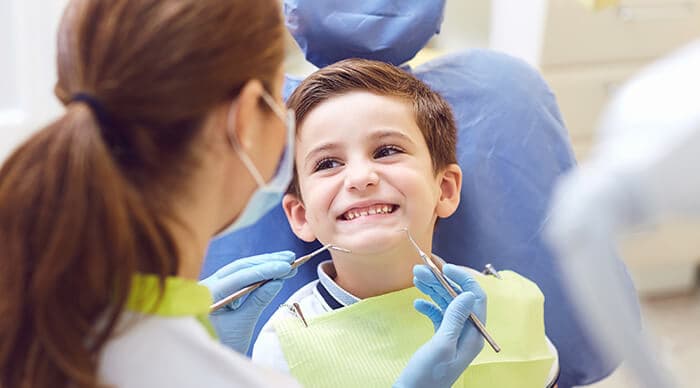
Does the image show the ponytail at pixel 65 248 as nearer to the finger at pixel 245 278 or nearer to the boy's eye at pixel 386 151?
the finger at pixel 245 278

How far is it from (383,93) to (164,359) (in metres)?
0.71

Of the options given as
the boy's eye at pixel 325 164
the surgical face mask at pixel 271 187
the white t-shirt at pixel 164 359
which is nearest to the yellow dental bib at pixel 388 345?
the boy's eye at pixel 325 164

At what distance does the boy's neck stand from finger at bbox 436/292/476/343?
7.8 inches

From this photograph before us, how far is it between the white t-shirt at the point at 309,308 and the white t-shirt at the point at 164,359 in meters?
0.51

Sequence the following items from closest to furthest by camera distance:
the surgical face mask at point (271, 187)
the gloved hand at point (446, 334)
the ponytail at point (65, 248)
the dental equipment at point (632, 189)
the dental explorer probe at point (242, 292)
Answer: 1. the dental equipment at point (632, 189)
2. the ponytail at point (65, 248)
3. the surgical face mask at point (271, 187)
4. the gloved hand at point (446, 334)
5. the dental explorer probe at point (242, 292)

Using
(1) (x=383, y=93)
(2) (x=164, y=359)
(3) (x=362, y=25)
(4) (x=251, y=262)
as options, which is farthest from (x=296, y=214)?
(2) (x=164, y=359)

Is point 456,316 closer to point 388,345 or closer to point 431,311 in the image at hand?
point 431,311

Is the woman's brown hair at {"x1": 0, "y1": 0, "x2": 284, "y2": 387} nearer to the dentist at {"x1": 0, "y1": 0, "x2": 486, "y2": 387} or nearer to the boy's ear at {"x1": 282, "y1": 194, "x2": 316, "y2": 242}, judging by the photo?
the dentist at {"x1": 0, "y1": 0, "x2": 486, "y2": 387}

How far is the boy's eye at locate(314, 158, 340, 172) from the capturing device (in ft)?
4.93

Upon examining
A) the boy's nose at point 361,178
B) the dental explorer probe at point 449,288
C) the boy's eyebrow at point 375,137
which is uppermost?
the boy's eyebrow at point 375,137

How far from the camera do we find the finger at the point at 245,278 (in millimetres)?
1440

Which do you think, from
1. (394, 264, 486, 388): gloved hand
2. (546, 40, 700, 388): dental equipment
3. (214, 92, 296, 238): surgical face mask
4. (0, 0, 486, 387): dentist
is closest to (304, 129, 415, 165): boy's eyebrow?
(394, 264, 486, 388): gloved hand

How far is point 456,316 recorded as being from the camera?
1312 mm

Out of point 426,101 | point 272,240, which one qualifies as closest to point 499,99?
point 426,101
